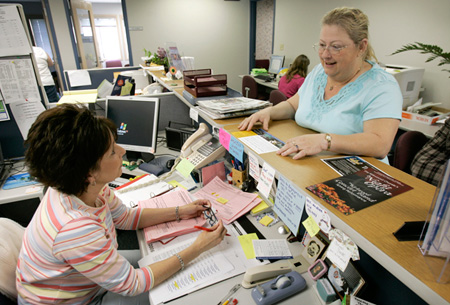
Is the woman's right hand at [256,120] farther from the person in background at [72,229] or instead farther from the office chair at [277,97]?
the office chair at [277,97]

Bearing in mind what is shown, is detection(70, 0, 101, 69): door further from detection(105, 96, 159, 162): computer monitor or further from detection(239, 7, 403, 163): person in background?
detection(239, 7, 403, 163): person in background

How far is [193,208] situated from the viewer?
121cm

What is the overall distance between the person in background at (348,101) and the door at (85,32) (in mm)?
6168

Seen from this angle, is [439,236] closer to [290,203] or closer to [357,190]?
[357,190]

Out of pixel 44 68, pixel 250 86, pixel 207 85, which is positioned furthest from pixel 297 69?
pixel 44 68

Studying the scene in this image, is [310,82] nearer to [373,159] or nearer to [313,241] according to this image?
[373,159]

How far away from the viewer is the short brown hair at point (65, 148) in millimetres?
833

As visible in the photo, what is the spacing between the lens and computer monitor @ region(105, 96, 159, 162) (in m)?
1.85

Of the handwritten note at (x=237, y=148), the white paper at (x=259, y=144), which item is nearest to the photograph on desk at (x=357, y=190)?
the white paper at (x=259, y=144)

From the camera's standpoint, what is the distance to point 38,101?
1.96 metres

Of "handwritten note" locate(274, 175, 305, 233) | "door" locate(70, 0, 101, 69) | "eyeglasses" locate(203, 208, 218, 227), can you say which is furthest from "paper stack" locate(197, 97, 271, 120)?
"door" locate(70, 0, 101, 69)

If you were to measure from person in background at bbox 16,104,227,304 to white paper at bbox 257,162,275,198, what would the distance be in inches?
13.7

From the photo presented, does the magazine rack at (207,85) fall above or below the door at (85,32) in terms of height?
below

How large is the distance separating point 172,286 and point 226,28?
679 centimetres
